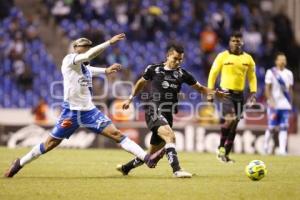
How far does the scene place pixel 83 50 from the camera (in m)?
11.6

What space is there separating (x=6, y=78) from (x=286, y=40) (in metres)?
10.3

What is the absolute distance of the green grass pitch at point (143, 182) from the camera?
961cm

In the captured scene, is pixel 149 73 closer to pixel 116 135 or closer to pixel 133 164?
pixel 116 135

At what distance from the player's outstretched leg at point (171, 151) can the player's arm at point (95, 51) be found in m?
1.69

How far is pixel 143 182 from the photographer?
11.0 metres

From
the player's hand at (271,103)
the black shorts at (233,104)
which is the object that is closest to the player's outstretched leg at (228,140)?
the black shorts at (233,104)

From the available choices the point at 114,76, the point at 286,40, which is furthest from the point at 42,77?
the point at 286,40


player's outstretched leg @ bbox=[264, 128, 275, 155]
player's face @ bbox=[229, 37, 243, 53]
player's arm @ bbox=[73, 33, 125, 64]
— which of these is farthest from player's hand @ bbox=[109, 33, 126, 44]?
player's outstretched leg @ bbox=[264, 128, 275, 155]

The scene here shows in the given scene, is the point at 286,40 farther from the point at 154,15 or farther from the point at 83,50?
the point at 83,50

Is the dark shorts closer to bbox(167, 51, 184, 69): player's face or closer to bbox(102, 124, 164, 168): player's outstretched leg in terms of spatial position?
bbox(102, 124, 164, 168): player's outstretched leg

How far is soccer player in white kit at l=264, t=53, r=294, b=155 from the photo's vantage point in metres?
18.9

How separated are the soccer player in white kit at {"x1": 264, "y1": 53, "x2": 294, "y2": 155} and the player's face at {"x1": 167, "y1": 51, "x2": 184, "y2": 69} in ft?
24.1

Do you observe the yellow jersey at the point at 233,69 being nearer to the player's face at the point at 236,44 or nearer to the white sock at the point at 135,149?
the player's face at the point at 236,44

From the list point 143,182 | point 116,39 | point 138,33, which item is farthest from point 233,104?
point 138,33
